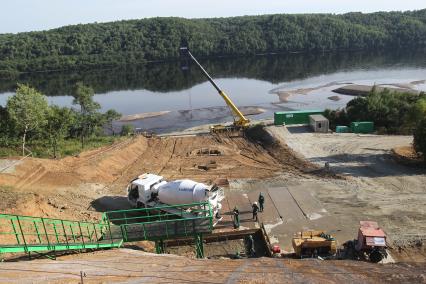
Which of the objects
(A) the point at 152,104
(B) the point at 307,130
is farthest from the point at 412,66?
(B) the point at 307,130

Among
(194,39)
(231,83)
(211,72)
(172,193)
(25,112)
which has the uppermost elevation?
(194,39)

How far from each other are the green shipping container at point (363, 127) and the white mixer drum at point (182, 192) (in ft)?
94.4

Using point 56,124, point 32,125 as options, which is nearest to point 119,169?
point 56,124

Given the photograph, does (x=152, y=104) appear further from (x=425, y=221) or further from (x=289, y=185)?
(x=425, y=221)

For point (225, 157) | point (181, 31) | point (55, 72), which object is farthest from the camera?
point (181, 31)

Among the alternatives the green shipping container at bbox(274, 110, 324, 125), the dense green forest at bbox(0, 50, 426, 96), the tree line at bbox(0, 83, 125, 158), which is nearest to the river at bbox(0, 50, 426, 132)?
the dense green forest at bbox(0, 50, 426, 96)

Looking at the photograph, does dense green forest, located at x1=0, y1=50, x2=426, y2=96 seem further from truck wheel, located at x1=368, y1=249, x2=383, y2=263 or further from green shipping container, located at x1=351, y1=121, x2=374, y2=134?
truck wheel, located at x1=368, y1=249, x2=383, y2=263

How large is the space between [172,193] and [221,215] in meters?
3.55

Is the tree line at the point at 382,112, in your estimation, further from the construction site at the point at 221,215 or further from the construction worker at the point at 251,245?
the construction worker at the point at 251,245

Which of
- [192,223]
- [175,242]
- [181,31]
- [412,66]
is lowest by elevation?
[175,242]

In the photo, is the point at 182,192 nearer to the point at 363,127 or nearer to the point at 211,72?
the point at 363,127

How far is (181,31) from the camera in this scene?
176750 mm

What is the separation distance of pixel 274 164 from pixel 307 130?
11.4 meters

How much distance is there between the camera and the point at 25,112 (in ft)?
115
